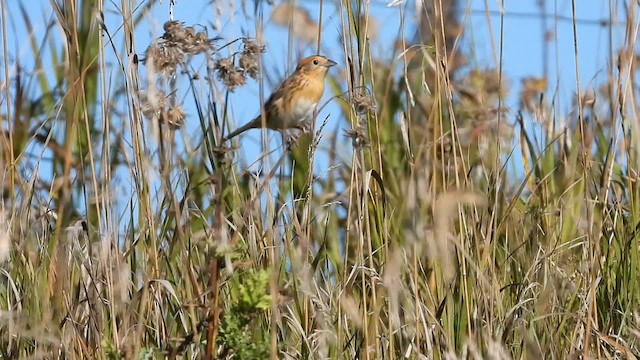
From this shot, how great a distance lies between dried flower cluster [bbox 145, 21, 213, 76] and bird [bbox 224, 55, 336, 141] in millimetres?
1884

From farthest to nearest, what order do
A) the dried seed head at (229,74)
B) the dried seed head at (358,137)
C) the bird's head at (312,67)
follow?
the bird's head at (312,67), the dried seed head at (358,137), the dried seed head at (229,74)

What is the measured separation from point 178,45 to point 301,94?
2364 mm

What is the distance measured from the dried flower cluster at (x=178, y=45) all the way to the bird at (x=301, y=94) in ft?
6.18

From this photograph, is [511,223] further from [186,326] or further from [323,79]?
[323,79]

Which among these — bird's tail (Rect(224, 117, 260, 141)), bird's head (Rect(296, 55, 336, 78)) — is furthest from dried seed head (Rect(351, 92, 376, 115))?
bird's head (Rect(296, 55, 336, 78))

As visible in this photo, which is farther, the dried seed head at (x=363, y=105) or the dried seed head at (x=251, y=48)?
the dried seed head at (x=363, y=105)

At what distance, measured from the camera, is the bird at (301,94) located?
158 inches

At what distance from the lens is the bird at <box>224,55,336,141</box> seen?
4.01 metres

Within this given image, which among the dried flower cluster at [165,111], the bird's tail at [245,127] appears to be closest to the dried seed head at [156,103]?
the dried flower cluster at [165,111]

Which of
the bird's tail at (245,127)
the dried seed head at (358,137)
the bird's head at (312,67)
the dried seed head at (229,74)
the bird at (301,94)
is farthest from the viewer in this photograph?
the bird's head at (312,67)

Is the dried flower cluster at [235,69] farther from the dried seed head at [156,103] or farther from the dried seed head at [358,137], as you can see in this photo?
the dried seed head at [358,137]

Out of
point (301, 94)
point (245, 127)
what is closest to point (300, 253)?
point (245, 127)

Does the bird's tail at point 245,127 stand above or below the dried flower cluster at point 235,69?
below

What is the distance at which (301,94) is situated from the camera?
4246mm
